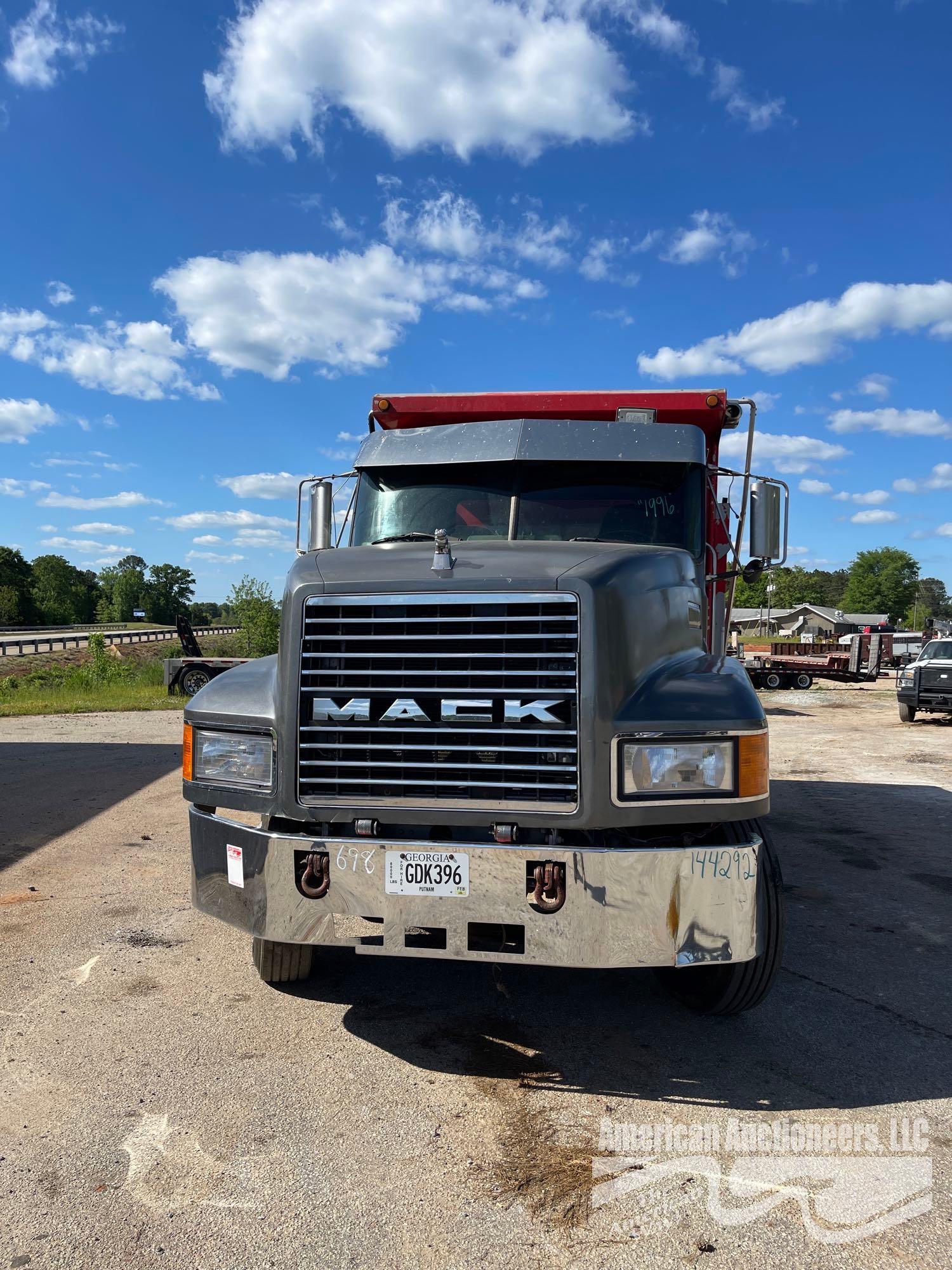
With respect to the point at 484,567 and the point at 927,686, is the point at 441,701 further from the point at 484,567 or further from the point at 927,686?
the point at 927,686

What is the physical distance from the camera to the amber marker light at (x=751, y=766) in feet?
9.87

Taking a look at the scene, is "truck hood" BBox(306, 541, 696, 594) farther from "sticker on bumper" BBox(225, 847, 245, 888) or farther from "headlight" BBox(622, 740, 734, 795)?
"sticker on bumper" BBox(225, 847, 245, 888)

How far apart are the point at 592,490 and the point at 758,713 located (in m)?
Result: 1.81

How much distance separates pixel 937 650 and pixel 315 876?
60.0 feet

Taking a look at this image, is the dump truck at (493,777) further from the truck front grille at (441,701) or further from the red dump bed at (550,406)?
the red dump bed at (550,406)

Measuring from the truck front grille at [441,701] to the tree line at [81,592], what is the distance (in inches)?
3619

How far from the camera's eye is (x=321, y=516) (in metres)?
5.39

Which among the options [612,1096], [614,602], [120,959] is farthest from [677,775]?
[120,959]

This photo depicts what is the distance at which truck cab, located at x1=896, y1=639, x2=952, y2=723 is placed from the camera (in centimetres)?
1708

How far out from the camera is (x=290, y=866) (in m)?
3.11

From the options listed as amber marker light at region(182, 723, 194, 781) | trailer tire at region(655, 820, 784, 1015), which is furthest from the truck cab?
amber marker light at region(182, 723, 194, 781)

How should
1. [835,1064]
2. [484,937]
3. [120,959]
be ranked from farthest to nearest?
[120,959]
[835,1064]
[484,937]

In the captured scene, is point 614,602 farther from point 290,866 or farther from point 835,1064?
point 835,1064

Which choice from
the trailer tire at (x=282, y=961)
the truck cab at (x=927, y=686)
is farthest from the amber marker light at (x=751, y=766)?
the truck cab at (x=927, y=686)
